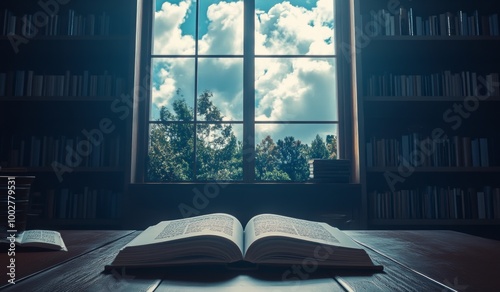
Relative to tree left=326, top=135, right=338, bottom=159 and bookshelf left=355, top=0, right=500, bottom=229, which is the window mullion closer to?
tree left=326, top=135, right=338, bottom=159

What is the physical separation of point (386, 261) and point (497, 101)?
2215 millimetres

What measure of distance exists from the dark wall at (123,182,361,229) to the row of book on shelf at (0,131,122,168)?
305 mm

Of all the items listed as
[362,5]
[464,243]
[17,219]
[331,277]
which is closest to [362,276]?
[331,277]

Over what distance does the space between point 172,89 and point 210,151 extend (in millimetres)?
511

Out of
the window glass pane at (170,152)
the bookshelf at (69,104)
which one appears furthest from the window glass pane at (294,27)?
the bookshelf at (69,104)

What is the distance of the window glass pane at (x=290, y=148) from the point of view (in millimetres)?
2730

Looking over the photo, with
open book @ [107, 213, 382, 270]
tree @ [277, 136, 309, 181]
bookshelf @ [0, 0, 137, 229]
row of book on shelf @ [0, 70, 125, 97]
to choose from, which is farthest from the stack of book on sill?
open book @ [107, 213, 382, 270]

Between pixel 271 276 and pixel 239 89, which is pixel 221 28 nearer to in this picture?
pixel 239 89

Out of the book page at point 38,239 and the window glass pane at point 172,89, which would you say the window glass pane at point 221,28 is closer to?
the window glass pane at point 172,89

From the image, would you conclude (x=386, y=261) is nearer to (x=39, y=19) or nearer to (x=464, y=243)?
(x=464, y=243)

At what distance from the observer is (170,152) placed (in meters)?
2.75

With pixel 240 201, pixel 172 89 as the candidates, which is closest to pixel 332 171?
pixel 240 201

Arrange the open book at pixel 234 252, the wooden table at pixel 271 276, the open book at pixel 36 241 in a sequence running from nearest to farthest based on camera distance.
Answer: the wooden table at pixel 271 276, the open book at pixel 234 252, the open book at pixel 36 241

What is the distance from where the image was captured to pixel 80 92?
2.53 metres
